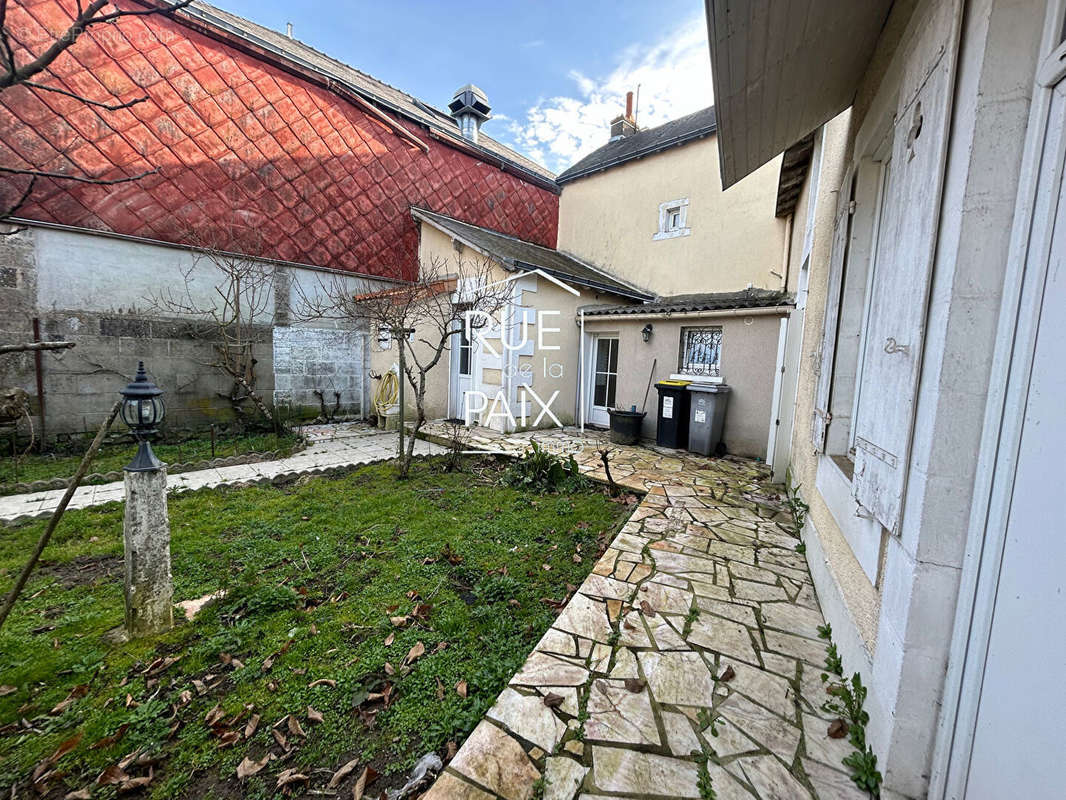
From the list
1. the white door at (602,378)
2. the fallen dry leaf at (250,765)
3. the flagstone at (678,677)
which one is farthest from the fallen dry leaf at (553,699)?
the white door at (602,378)

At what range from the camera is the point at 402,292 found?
582 cm

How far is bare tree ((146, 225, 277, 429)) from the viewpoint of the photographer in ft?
22.9

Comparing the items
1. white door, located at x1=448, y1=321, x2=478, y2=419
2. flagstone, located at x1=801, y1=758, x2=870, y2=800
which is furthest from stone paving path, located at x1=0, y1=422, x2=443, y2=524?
flagstone, located at x1=801, y1=758, x2=870, y2=800

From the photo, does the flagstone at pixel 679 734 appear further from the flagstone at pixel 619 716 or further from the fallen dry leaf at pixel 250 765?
the fallen dry leaf at pixel 250 765

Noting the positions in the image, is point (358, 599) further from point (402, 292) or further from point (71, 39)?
point (402, 292)

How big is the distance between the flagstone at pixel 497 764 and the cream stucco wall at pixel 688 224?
8.62 meters

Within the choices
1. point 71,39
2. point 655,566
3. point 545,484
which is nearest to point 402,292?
point 545,484

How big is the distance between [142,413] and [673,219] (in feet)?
33.5

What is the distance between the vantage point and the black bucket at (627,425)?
23.6 feet

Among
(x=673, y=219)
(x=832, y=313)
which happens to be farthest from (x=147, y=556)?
(x=673, y=219)

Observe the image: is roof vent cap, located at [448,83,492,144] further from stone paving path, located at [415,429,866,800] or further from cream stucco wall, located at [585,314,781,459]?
stone paving path, located at [415,429,866,800]

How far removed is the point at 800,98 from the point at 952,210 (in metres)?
2.15

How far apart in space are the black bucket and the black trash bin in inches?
15.5

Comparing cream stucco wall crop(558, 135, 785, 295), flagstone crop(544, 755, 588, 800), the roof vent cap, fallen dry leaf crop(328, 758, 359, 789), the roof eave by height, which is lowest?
fallen dry leaf crop(328, 758, 359, 789)
